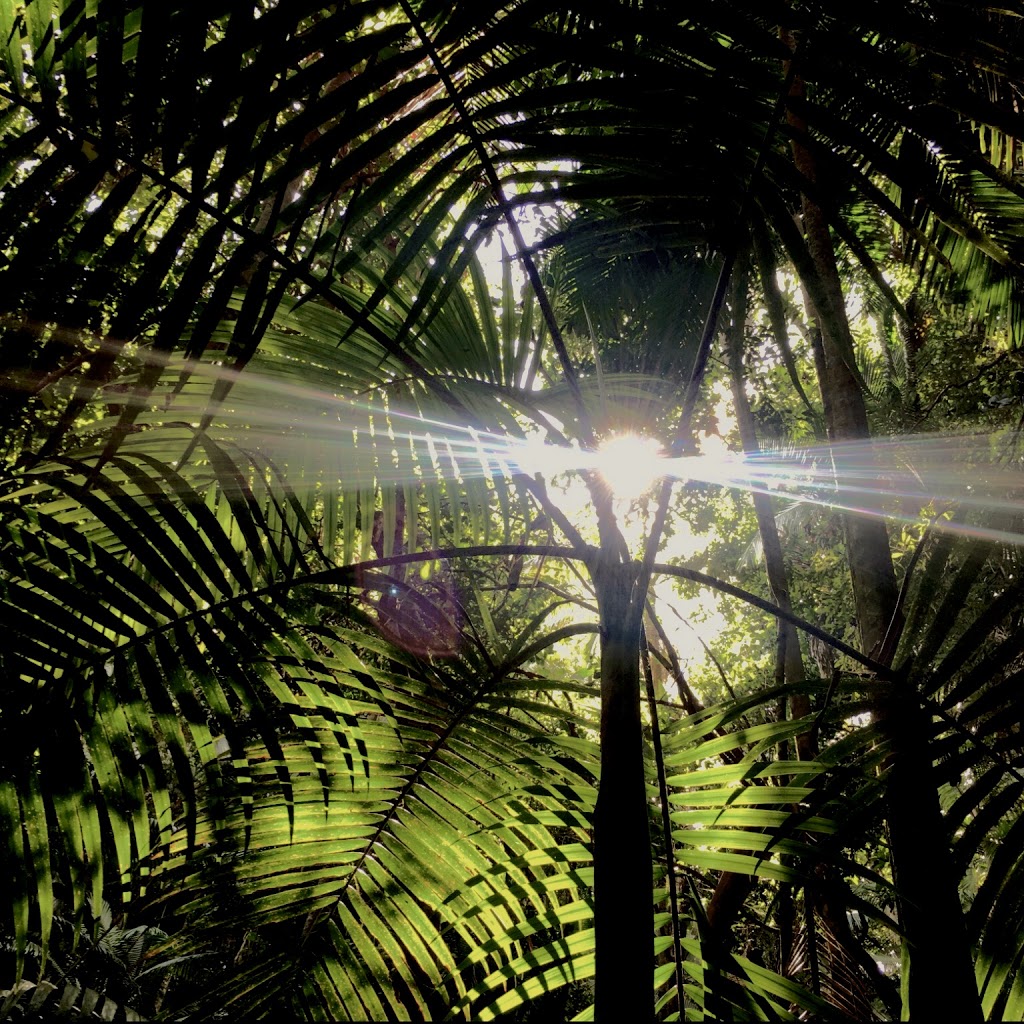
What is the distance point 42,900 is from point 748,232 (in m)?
1.07

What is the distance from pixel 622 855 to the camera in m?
0.59

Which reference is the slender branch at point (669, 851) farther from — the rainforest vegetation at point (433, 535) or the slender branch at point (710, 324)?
the slender branch at point (710, 324)

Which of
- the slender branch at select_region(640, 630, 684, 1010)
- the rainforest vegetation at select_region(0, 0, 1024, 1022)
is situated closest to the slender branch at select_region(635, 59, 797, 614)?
the rainforest vegetation at select_region(0, 0, 1024, 1022)

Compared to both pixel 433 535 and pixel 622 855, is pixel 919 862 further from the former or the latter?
pixel 433 535

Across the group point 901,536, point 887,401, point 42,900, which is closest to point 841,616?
point 901,536

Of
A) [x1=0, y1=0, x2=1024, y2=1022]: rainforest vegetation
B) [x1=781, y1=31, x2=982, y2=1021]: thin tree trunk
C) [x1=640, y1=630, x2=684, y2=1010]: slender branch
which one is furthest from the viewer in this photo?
[x1=640, y1=630, x2=684, y2=1010]: slender branch

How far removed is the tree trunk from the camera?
21.7 inches

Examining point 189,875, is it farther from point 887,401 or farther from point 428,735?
point 887,401

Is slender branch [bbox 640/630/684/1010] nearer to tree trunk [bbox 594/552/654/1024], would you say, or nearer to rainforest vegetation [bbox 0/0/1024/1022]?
rainforest vegetation [bbox 0/0/1024/1022]

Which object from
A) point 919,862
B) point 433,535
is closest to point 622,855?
point 919,862

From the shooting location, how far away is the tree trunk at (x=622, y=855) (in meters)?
0.55

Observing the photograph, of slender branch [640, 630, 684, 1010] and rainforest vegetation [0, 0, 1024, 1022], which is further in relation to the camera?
slender branch [640, 630, 684, 1010]

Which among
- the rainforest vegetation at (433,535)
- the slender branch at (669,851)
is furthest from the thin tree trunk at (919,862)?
the slender branch at (669,851)

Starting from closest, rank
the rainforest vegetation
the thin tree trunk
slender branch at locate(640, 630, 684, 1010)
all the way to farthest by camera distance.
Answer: the rainforest vegetation < the thin tree trunk < slender branch at locate(640, 630, 684, 1010)
